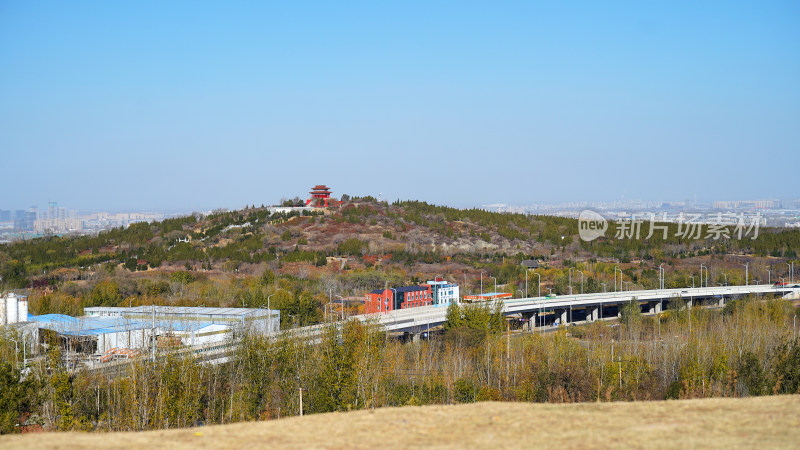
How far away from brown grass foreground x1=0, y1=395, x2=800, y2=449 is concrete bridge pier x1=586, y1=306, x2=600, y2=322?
40637 millimetres

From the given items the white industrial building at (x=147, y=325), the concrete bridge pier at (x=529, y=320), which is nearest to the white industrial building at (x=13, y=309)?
the white industrial building at (x=147, y=325)

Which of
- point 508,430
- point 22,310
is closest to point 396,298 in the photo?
point 22,310

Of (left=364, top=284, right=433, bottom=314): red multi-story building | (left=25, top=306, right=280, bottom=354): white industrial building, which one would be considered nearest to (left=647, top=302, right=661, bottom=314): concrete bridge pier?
(left=364, top=284, right=433, bottom=314): red multi-story building

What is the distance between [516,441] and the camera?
1075 centimetres

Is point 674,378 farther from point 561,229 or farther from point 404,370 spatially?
point 561,229

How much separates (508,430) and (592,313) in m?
44.1

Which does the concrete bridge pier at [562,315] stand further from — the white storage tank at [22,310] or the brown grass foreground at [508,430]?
the brown grass foreground at [508,430]

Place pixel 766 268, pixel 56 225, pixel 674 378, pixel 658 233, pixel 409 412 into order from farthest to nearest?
1. pixel 56 225
2. pixel 658 233
3. pixel 766 268
4. pixel 674 378
5. pixel 409 412

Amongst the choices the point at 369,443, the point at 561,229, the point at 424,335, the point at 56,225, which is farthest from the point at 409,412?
the point at 56,225

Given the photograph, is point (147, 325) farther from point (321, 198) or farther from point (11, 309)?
point (321, 198)

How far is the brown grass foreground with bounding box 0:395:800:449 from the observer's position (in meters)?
10.7

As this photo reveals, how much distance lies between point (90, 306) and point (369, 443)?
38.8 m

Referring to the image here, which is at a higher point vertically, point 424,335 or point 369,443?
point 369,443

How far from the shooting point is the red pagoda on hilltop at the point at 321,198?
100562 mm
